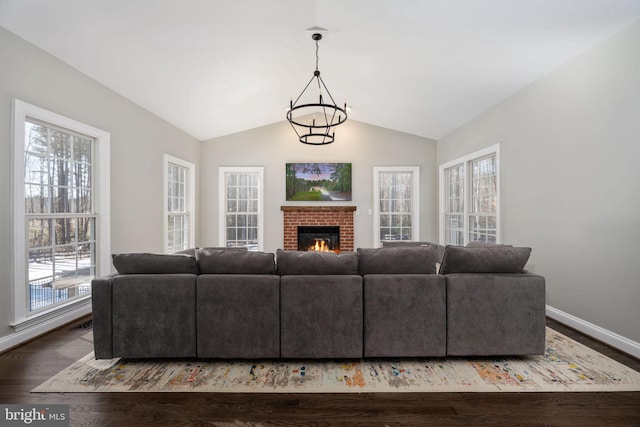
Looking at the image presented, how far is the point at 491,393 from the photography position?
2.19 meters

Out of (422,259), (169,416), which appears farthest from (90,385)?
(422,259)

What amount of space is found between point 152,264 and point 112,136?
245 cm

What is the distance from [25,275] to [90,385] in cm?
149

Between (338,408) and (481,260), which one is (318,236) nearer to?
(481,260)

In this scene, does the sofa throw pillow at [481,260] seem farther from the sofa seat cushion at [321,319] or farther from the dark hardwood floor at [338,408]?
the dark hardwood floor at [338,408]

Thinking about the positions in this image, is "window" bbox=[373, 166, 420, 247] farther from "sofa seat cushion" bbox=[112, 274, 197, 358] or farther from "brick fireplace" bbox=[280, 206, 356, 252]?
"sofa seat cushion" bbox=[112, 274, 197, 358]

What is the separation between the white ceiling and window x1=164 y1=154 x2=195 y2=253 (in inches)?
42.2

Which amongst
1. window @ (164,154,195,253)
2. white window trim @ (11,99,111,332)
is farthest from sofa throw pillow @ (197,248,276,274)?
window @ (164,154,195,253)

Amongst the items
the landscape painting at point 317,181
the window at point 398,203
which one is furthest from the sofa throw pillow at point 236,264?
the window at point 398,203

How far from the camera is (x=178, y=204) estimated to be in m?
6.31

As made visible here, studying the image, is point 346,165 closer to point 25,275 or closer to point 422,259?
point 422,259

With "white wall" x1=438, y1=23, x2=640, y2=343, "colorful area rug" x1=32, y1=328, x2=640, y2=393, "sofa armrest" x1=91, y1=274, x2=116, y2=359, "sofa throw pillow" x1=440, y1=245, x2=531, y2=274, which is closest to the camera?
"colorful area rug" x1=32, y1=328, x2=640, y2=393

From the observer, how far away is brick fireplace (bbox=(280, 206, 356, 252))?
7.14 meters

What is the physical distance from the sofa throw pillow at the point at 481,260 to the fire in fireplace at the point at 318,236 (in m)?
4.51
